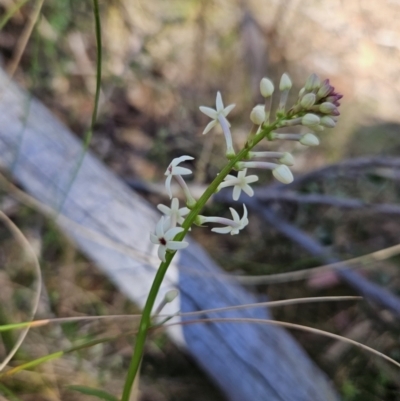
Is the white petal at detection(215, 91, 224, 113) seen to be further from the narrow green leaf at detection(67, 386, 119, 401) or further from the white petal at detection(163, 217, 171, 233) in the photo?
the narrow green leaf at detection(67, 386, 119, 401)

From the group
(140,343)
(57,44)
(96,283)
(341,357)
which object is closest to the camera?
(140,343)

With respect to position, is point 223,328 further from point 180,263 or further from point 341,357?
point 341,357

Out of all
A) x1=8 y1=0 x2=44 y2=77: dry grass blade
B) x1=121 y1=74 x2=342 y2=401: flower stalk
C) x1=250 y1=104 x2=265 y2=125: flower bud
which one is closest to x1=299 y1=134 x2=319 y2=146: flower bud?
x1=121 y1=74 x2=342 y2=401: flower stalk

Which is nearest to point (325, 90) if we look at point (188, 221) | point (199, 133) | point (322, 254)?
point (188, 221)

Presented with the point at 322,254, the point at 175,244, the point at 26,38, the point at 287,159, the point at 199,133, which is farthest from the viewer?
the point at 199,133

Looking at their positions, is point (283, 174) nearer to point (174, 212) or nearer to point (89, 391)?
point (174, 212)

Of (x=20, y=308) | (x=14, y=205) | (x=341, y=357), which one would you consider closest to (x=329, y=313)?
(x=341, y=357)

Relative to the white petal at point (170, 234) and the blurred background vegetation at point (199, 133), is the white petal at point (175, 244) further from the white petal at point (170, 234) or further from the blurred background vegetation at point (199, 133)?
the blurred background vegetation at point (199, 133)
